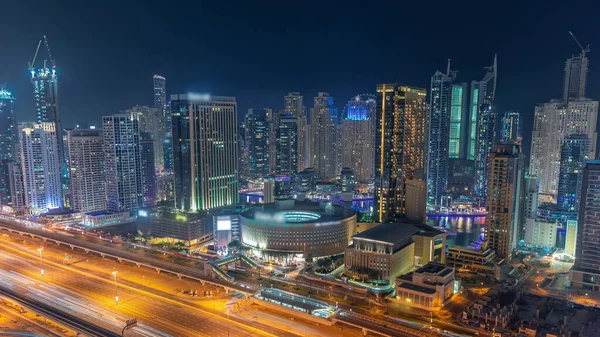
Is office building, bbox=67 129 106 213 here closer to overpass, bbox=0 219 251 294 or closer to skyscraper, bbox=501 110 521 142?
overpass, bbox=0 219 251 294

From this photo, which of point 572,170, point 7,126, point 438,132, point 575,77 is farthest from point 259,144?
point 575,77

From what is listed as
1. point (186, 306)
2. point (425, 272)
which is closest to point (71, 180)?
point (186, 306)

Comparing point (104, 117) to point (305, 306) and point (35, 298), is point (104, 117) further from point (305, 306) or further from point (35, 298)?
point (305, 306)

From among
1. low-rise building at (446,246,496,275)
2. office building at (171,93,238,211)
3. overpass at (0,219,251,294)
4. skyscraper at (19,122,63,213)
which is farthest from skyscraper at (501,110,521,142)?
skyscraper at (19,122,63,213)

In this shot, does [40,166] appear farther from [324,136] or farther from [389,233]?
[324,136]

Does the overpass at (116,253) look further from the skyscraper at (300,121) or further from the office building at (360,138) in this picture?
the office building at (360,138)

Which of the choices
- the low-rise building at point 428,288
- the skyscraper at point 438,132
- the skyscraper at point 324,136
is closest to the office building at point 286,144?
the skyscraper at point 324,136
